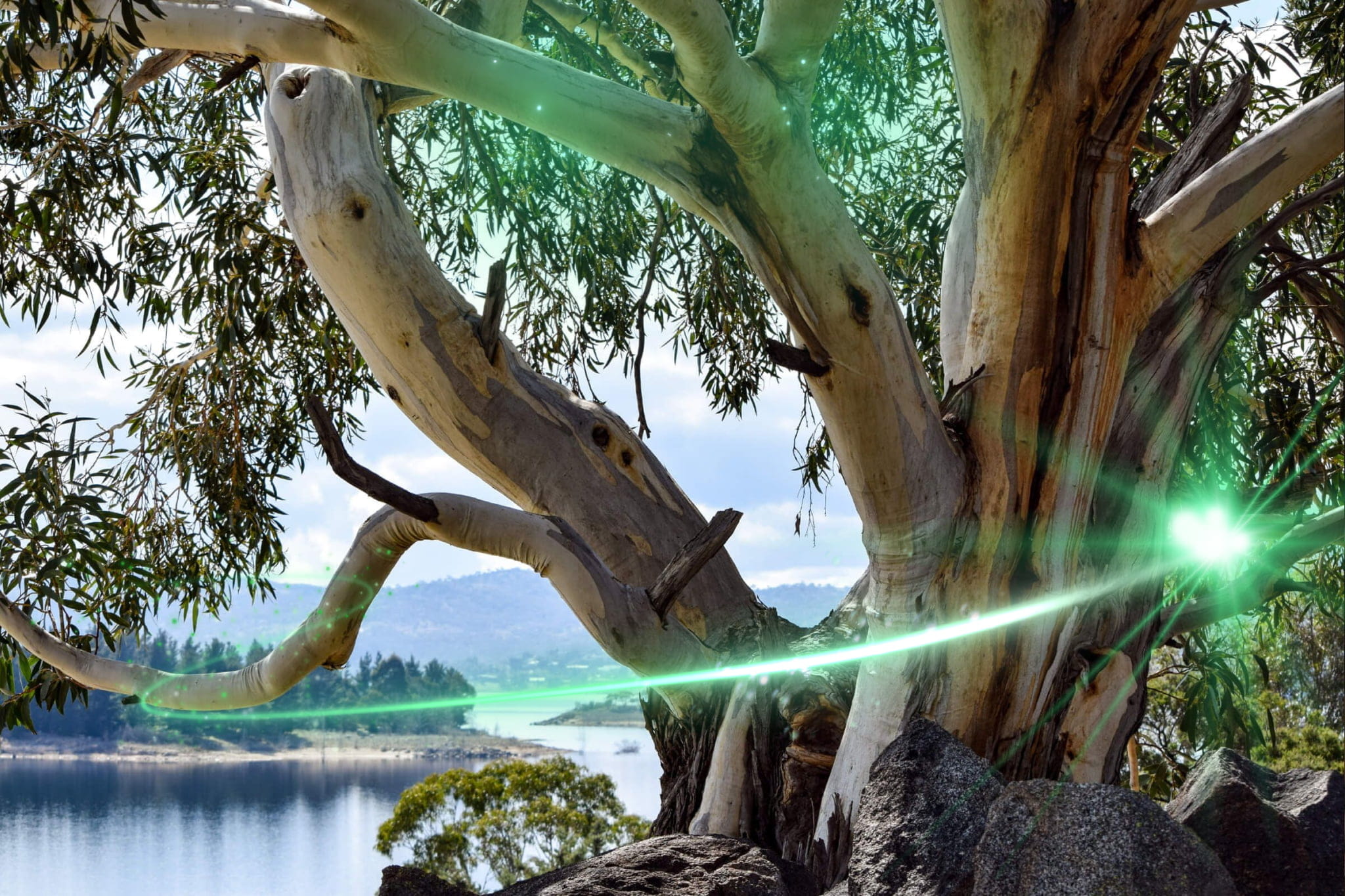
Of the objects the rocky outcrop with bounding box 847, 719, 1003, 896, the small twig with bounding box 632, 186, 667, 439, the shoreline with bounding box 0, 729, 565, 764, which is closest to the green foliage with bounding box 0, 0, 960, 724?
the small twig with bounding box 632, 186, 667, 439

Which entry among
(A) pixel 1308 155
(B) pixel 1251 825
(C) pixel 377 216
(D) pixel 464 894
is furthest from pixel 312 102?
(B) pixel 1251 825

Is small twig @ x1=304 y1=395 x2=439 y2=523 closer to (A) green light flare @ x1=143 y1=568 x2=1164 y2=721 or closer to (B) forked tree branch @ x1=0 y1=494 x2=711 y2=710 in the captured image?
(B) forked tree branch @ x1=0 y1=494 x2=711 y2=710

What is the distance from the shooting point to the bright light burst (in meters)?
2.60

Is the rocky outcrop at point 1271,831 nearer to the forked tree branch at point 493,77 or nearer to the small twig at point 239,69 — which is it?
the forked tree branch at point 493,77

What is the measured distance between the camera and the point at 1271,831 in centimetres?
147

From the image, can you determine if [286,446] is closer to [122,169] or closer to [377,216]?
[122,169]

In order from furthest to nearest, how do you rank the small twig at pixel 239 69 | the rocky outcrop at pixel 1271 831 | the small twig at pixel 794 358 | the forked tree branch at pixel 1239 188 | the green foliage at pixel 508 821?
the green foliage at pixel 508 821 → the small twig at pixel 239 69 → the forked tree branch at pixel 1239 188 → the small twig at pixel 794 358 → the rocky outcrop at pixel 1271 831

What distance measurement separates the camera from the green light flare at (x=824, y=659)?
7.19 ft

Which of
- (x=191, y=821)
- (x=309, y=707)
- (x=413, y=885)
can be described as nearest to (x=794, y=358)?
(x=413, y=885)

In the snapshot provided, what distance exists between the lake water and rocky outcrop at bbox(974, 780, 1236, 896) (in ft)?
37.8

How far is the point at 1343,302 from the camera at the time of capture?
119 inches

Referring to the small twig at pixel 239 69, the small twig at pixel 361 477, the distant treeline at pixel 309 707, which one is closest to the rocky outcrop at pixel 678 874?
the small twig at pixel 361 477

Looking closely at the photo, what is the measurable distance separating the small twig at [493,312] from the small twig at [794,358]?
64cm

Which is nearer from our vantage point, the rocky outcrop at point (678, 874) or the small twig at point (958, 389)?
the rocky outcrop at point (678, 874)
